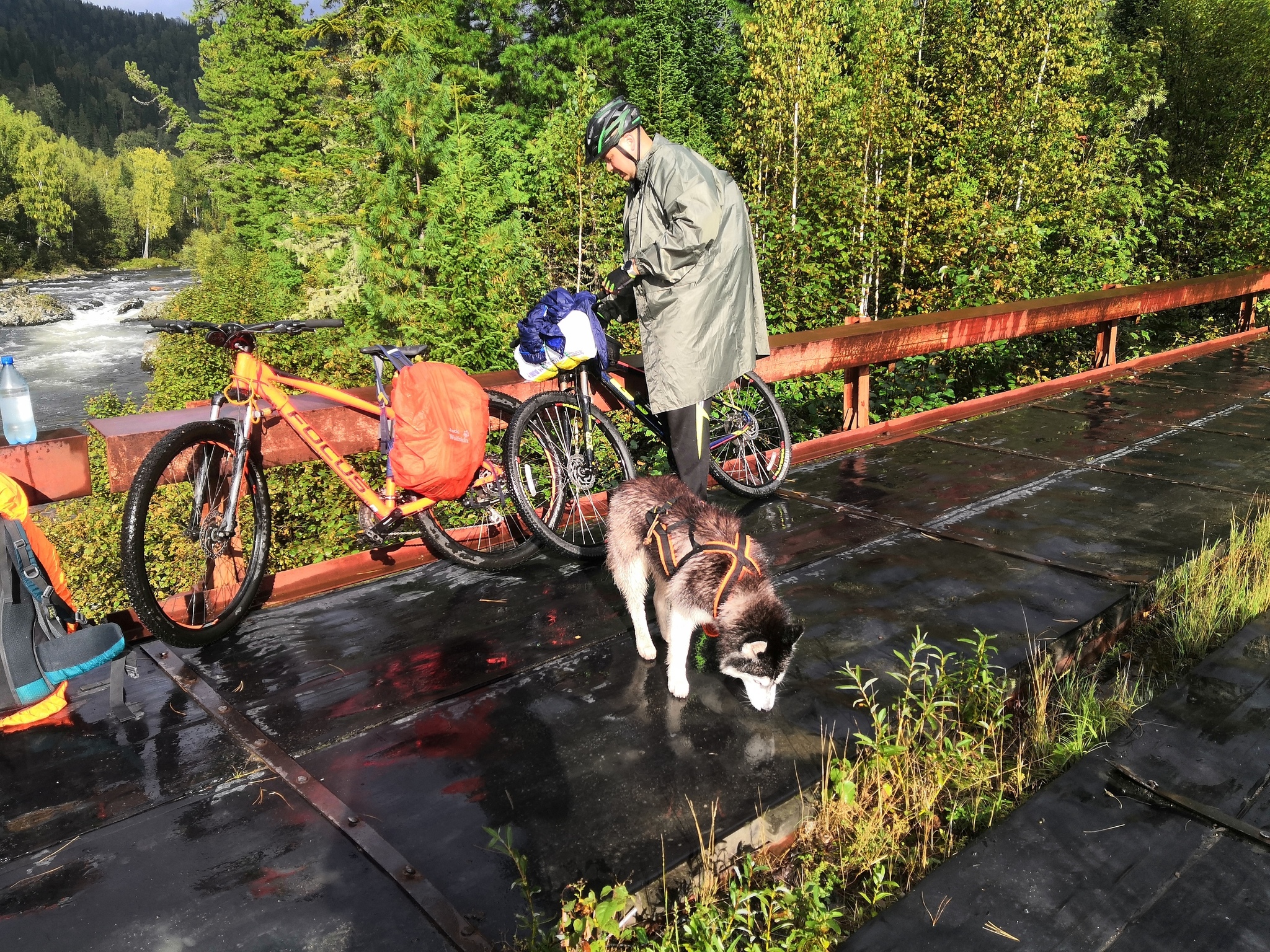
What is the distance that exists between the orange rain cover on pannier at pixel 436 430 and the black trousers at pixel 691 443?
1.13 meters

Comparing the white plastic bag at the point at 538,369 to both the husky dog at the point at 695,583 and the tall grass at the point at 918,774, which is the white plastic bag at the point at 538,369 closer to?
the husky dog at the point at 695,583

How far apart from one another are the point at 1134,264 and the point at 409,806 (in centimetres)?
1902

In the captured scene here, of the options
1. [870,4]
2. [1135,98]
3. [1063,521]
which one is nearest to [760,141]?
[870,4]

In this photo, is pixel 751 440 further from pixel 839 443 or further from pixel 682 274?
pixel 682 274

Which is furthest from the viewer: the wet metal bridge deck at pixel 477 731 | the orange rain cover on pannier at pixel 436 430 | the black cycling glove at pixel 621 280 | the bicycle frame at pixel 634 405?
the bicycle frame at pixel 634 405

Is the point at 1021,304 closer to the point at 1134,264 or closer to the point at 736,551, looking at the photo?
the point at 736,551

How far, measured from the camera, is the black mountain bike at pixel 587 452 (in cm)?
486

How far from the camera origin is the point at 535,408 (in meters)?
4.85

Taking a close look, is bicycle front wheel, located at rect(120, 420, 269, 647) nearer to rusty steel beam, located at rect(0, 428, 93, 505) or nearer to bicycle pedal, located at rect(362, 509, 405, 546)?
rusty steel beam, located at rect(0, 428, 93, 505)

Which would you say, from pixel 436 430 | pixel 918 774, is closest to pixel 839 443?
pixel 436 430

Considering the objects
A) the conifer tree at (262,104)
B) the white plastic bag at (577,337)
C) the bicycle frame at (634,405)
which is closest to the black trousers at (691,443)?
the bicycle frame at (634,405)

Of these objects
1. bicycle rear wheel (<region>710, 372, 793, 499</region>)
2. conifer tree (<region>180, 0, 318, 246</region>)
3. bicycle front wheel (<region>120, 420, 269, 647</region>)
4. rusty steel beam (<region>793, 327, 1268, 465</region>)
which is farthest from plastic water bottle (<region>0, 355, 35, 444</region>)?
conifer tree (<region>180, 0, 318, 246</region>)

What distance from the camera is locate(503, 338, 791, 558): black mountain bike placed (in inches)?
191

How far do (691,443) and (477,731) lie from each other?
2.31 m
